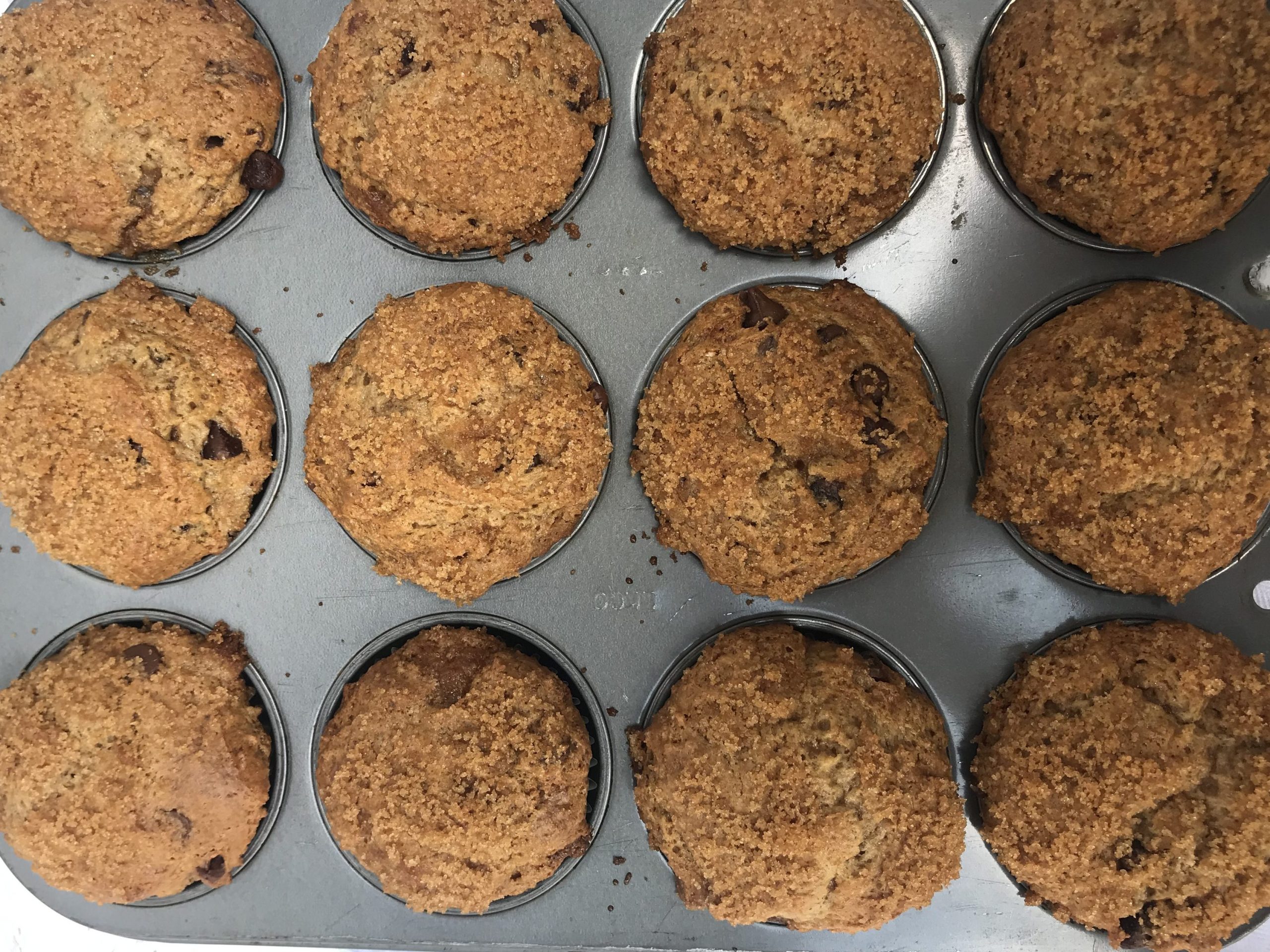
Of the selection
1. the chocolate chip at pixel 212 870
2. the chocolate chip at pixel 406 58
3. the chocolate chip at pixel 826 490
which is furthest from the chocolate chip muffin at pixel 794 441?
the chocolate chip at pixel 212 870

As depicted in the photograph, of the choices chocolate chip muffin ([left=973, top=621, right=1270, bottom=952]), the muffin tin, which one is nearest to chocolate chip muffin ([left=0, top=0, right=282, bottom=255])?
the muffin tin

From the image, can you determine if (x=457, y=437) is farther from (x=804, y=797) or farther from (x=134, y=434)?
(x=804, y=797)

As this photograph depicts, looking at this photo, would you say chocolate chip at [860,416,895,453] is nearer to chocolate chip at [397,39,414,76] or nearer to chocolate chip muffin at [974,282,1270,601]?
chocolate chip muffin at [974,282,1270,601]

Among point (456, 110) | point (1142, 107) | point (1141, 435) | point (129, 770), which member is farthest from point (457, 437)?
point (1142, 107)

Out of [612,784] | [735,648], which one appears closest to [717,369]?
[735,648]

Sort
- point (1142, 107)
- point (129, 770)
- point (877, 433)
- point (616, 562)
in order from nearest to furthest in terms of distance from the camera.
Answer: point (1142, 107) → point (877, 433) → point (129, 770) → point (616, 562)

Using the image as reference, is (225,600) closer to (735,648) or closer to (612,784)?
(612,784)

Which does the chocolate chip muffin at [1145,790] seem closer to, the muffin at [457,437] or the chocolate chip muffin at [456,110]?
the muffin at [457,437]
